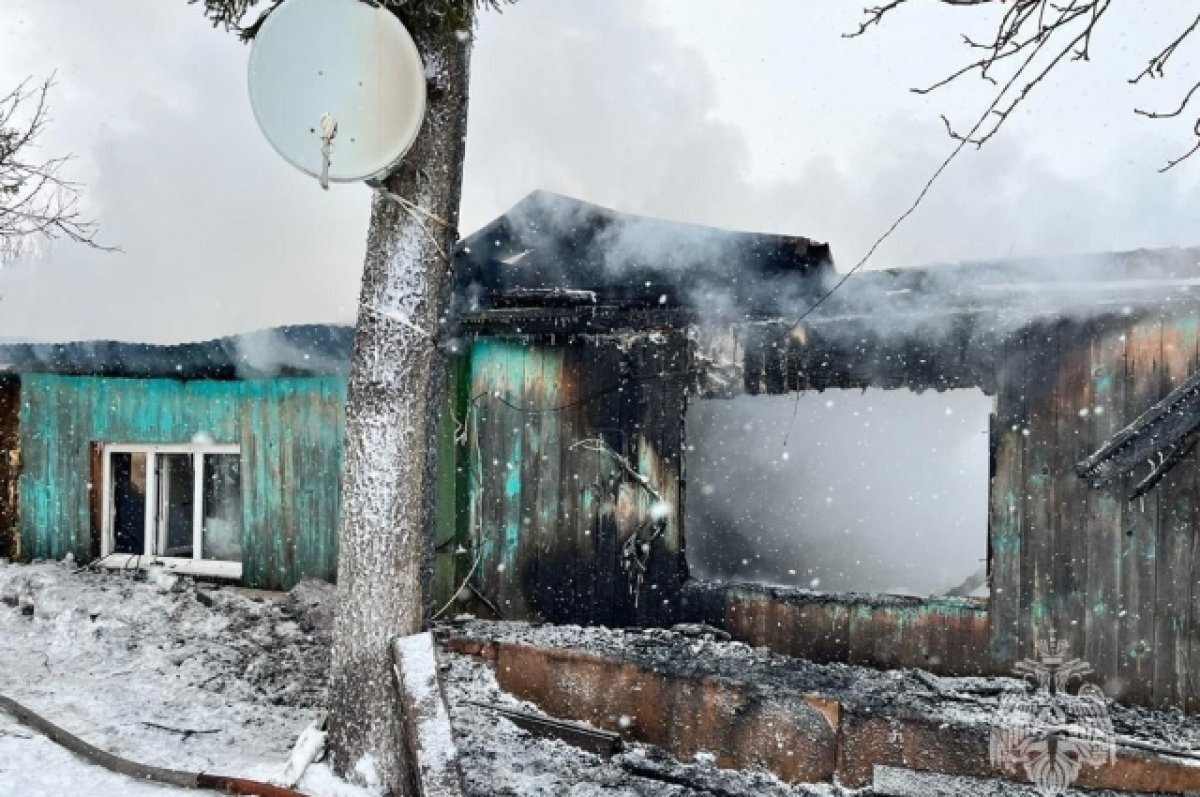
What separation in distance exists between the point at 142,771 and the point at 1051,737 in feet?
16.6

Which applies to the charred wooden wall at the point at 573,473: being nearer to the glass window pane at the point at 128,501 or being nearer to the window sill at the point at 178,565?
the window sill at the point at 178,565

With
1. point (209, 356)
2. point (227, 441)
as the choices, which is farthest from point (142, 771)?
point (227, 441)

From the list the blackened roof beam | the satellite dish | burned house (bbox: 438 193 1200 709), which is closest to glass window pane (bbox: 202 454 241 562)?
burned house (bbox: 438 193 1200 709)

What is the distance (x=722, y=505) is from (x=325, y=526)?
20.2 ft

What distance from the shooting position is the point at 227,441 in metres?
8.25

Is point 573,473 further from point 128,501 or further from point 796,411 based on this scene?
point 128,501

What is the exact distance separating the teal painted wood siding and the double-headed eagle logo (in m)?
6.04

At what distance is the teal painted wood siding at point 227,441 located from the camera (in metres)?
7.77

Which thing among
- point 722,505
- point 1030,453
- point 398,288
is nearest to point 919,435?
point 722,505

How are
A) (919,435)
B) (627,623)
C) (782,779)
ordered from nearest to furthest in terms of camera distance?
1. (782,779)
2. (627,623)
3. (919,435)

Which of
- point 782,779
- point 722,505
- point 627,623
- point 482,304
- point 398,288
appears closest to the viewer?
point 398,288

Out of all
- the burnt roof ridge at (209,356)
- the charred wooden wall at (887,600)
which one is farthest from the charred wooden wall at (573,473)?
the burnt roof ridge at (209,356)

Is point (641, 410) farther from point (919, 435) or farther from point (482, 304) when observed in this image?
point (919, 435)

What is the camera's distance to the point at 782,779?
4781mm
